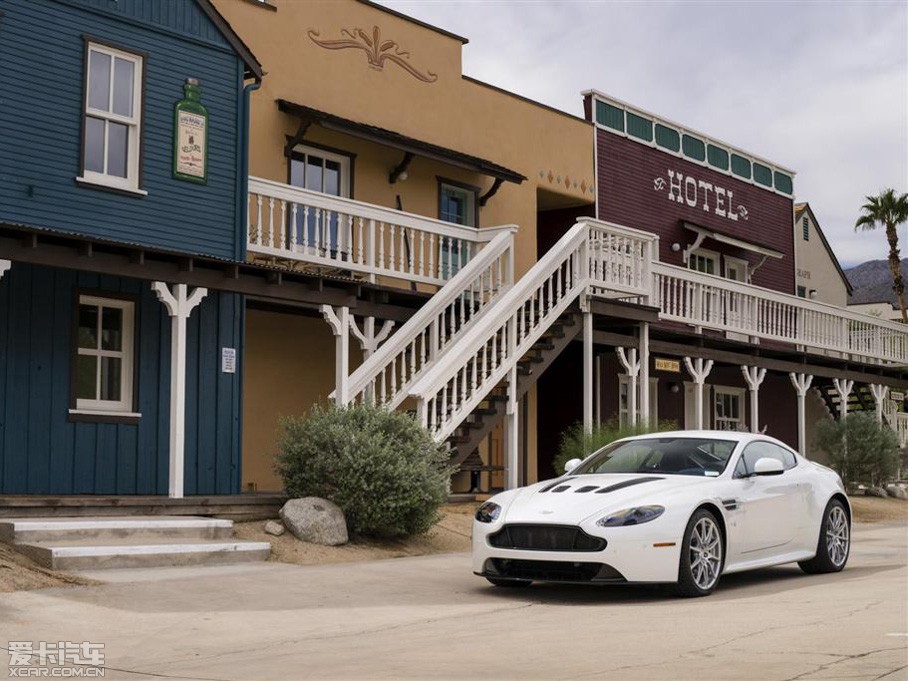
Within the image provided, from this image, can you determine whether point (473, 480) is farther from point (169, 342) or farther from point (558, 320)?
point (169, 342)

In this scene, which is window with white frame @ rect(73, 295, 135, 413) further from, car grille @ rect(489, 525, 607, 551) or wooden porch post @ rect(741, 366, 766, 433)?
wooden porch post @ rect(741, 366, 766, 433)

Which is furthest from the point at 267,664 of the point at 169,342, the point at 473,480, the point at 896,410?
the point at 896,410

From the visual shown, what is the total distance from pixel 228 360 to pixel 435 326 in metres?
3.45

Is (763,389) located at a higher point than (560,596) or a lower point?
higher

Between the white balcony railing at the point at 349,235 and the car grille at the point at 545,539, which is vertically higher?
the white balcony railing at the point at 349,235

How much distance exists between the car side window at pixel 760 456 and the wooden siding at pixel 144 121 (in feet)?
24.4

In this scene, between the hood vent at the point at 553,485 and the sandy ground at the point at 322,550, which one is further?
the hood vent at the point at 553,485

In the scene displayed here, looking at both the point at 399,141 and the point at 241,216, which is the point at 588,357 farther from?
the point at 241,216

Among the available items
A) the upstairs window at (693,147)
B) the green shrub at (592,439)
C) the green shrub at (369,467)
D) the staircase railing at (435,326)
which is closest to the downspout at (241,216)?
the staircase railing at (435,326)

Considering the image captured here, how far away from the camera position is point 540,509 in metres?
10.9

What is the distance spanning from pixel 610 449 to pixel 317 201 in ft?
23.5

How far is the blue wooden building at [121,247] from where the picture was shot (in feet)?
47.9

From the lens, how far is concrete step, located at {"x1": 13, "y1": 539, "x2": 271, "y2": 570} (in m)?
A: 11.4

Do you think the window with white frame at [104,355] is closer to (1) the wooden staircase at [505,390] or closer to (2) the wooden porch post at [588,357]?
(1) the wooden staircase at [505,390]
